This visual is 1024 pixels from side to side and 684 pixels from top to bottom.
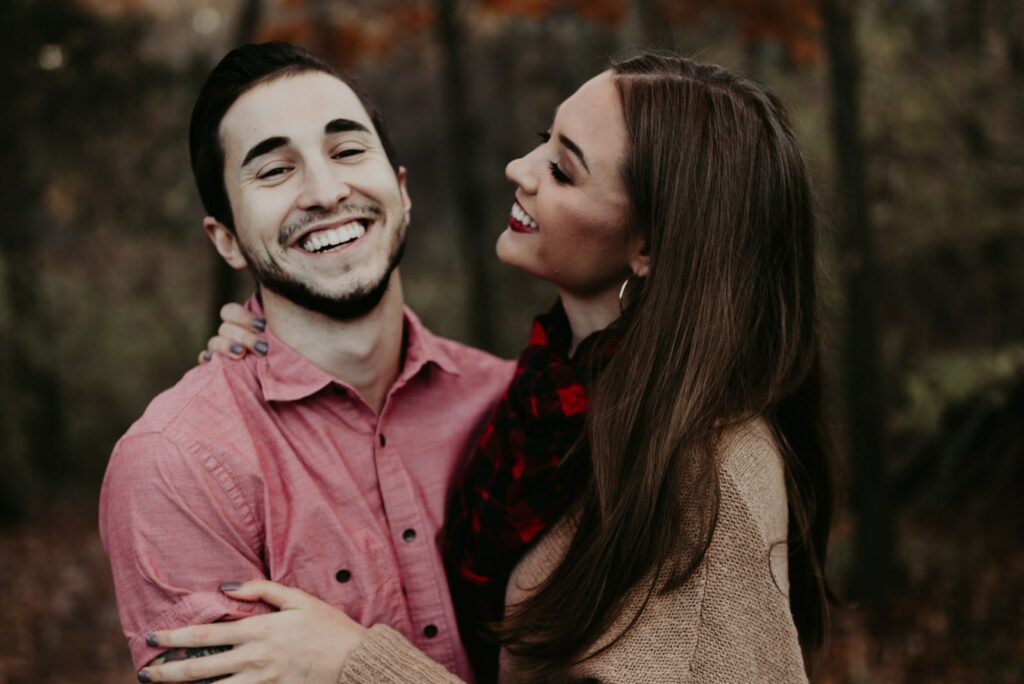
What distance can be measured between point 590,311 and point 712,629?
0.90 m

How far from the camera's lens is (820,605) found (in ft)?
9.82

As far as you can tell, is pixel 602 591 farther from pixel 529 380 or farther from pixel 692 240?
pixel 692 240

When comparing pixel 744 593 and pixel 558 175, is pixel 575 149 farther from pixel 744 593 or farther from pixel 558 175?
pixel 744 593

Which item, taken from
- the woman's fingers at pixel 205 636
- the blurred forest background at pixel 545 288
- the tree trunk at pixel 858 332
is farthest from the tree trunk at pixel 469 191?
the woman's fingers at pixel 205 636

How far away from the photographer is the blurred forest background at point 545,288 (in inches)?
258

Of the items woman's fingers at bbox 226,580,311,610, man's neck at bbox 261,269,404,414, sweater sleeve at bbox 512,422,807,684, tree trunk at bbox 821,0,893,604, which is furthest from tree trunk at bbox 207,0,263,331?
sweater sleeve at bbox 512,422,807,684

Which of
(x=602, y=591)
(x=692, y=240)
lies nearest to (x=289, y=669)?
(x=602, y=591)

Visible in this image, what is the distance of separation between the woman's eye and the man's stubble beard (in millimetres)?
507

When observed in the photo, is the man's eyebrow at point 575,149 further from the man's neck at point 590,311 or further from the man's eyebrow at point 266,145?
the man's eyebrow at point 266,145

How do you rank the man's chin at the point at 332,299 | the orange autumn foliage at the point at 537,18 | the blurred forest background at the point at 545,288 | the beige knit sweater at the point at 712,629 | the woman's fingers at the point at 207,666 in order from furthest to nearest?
the orange autumn foliage at the point at 537,18 → the blurred forest background at the point at 545,288 → the man's chin at the point at 332,299 → the beige knit sweater at the point at 712,629 → the woman's fingers at the point at 207,666

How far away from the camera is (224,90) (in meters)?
2.62

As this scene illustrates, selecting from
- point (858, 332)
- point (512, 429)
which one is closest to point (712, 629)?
point (512, 429)

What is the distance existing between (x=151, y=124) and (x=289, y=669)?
994 cm

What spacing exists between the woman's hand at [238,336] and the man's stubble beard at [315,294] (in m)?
0.14
